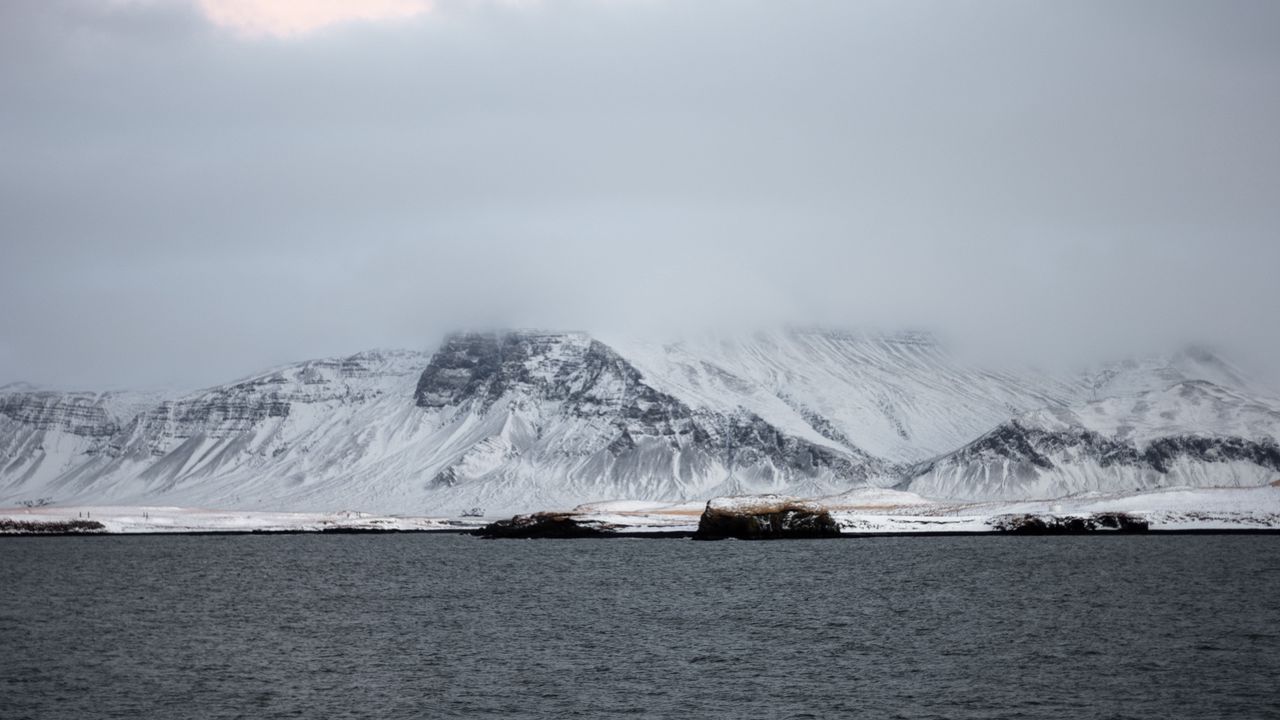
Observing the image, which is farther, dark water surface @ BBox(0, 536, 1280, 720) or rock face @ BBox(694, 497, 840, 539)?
rock face @ BBox(694, 497, 840, 539)

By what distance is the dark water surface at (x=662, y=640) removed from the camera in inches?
2379

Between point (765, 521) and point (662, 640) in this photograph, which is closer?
point (662, 640)

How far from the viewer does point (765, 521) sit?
7717 inches

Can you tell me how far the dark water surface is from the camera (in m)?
60.4

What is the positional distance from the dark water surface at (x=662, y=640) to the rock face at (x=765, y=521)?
5435 centimetres

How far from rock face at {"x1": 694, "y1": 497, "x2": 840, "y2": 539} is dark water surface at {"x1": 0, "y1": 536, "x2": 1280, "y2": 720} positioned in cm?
5435

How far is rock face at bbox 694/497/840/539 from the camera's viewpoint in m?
196

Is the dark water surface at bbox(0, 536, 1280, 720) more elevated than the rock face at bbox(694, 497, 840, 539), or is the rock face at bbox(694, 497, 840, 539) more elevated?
the rock face at bbox(694, 497, 840, 539)

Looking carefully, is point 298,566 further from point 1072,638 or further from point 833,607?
point 1072,638

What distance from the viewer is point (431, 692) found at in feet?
209

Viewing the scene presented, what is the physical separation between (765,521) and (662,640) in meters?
117

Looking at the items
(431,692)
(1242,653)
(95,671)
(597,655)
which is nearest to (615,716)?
(431,692)

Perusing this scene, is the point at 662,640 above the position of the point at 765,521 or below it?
below

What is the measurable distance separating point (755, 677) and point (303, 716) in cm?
2272
